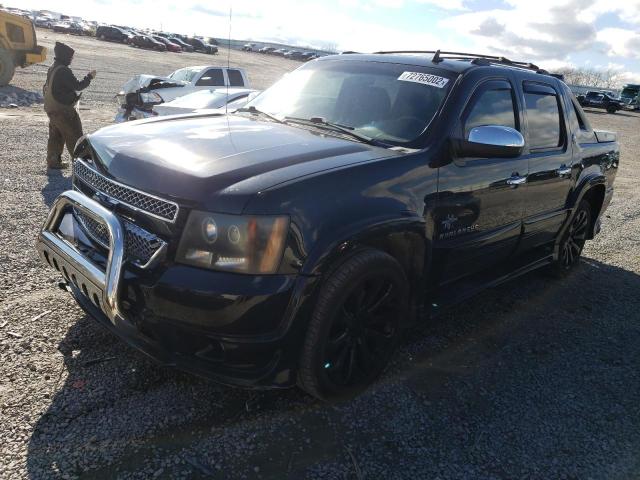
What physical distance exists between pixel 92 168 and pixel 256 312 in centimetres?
140

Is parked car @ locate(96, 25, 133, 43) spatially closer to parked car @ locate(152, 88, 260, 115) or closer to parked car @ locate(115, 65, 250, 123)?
parked car @ locate(115, 65, 250, 123)

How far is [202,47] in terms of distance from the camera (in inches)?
2434

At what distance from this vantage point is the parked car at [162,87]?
10.4 m

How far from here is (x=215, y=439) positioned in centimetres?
258

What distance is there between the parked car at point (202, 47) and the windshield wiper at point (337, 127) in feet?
200

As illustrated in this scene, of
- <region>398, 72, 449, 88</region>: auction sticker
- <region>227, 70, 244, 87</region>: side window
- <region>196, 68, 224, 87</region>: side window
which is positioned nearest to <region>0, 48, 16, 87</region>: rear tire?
<region>196, 68, 224, 87</region>: side window

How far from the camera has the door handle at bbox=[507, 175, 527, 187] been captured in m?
3.79

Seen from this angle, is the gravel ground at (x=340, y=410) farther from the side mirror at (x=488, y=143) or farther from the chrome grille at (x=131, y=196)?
the side mirror at (x=488, y=143)

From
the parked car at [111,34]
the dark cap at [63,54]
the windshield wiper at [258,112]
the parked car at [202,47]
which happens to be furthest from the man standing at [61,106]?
the parked car at [202,47]

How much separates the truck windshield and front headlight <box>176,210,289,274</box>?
1243 millimetres

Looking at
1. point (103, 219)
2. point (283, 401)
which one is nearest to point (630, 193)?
point (283, 401)

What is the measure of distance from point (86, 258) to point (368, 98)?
2.09 m

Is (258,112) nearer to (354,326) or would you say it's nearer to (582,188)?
(354,326)

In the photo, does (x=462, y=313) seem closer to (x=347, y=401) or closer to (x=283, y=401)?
(x=347, y=401)
